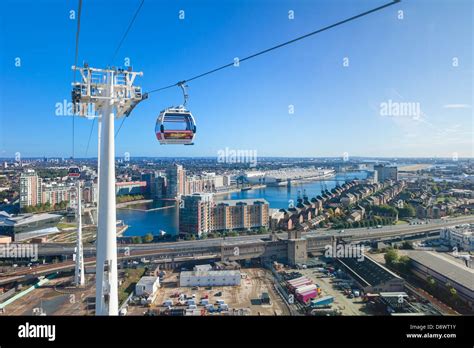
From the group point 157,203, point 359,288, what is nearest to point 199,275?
point 359,288

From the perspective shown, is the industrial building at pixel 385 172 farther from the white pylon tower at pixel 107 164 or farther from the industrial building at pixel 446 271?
the white pylon tower at pixel 107 164

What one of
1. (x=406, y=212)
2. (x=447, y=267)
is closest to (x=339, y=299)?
(x=447, y=267)

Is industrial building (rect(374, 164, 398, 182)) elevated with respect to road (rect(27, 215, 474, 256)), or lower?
elevated

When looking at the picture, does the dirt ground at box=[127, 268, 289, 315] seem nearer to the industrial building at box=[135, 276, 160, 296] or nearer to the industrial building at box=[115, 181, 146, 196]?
the industrial building at box=[135, 276, 160, 296]

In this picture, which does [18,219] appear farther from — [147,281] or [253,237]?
[253,237]

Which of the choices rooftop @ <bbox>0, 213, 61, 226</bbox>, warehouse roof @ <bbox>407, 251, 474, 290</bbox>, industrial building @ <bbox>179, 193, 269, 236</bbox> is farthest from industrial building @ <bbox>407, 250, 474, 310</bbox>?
rooftop @ <bbox>0, 213, 61, 226</bbox>
